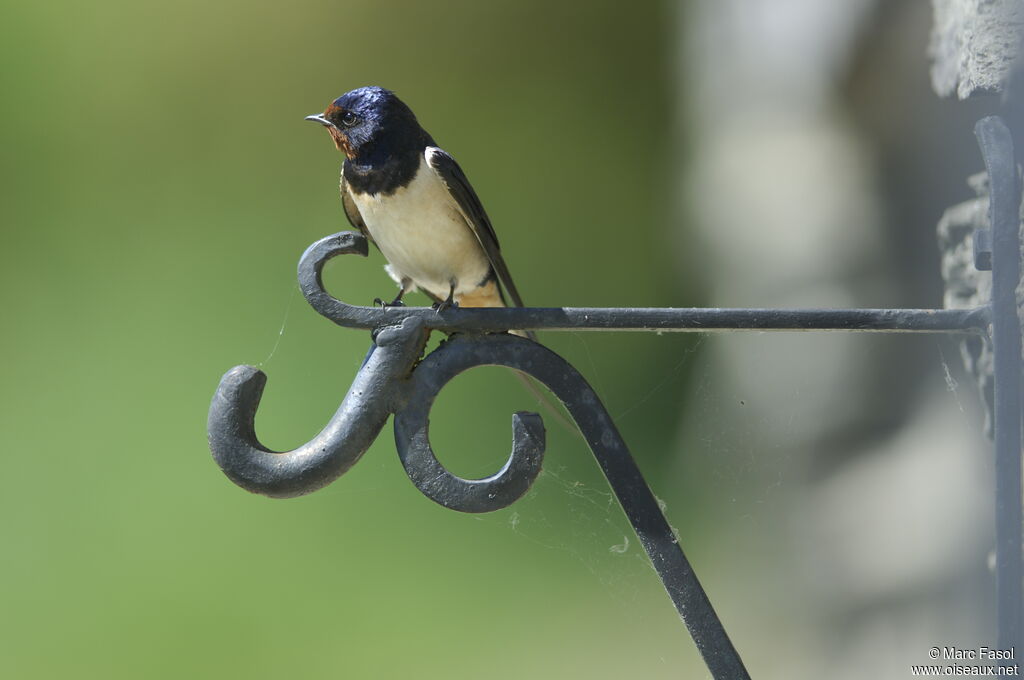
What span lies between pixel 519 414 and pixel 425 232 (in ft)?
1.92

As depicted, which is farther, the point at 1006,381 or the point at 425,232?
the point at 425,232

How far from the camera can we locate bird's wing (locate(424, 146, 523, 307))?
4.06ft

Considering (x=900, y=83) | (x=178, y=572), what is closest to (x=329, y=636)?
(x=178, y=572)

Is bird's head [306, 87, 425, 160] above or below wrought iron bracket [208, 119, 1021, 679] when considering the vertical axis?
above

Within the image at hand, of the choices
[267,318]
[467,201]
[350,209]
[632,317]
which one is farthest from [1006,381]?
[267,318]

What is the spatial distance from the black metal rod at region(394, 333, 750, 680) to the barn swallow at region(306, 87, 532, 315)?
48 centimetres

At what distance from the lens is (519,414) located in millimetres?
725

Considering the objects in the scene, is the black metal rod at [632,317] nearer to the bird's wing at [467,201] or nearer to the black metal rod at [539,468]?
the black metal rod at [539,468]

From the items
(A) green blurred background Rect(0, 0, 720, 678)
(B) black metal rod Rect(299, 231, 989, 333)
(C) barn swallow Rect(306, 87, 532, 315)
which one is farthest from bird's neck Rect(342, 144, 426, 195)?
(A) green blurred background Rect(0, 0, 720, 678)

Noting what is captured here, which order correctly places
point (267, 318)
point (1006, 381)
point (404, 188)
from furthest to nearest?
1. point (267, 318)
2. point (404, 188)
3. point (1006, 381)

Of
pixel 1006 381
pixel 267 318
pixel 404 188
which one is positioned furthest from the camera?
pixel 267 318

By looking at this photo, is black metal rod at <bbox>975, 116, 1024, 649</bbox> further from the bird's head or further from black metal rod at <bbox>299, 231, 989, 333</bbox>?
the bird's head

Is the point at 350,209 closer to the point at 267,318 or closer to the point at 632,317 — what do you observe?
the point at 632,317

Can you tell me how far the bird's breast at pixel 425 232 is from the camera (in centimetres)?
124
